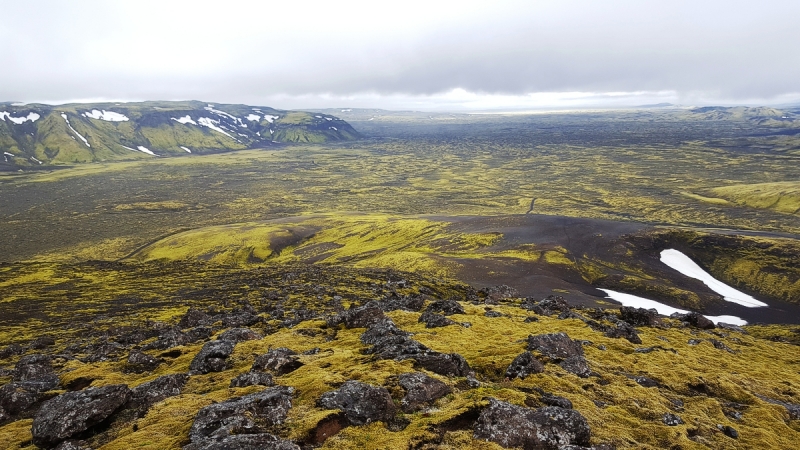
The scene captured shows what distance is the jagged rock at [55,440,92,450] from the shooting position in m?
13.5

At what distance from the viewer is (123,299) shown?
57.1 metres

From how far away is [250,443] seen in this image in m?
11.6

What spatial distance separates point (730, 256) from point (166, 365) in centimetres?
9367

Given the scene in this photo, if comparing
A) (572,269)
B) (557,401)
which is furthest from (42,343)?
(572,269)

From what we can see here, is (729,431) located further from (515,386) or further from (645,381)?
(515,386)

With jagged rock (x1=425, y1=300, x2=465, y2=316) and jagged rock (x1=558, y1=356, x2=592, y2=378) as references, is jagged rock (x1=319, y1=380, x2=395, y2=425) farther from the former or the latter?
jagged rock (x1=425, y1=300, x2=465, y2=316)

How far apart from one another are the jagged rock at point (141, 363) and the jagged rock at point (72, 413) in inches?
336

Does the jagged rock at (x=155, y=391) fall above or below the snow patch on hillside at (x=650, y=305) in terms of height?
above

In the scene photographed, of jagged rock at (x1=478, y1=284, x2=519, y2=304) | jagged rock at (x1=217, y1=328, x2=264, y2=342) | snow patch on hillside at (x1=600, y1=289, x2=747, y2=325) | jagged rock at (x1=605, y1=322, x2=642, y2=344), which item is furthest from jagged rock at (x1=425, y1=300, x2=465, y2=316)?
snow patch on hillside at (x1=600, y1=289, x2=747, y2=325)

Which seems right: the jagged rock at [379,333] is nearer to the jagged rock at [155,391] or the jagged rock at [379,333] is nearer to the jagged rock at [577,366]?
the jagged rock at [577,366]

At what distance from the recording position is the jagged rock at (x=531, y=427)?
12.6m

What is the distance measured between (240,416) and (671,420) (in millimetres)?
15950

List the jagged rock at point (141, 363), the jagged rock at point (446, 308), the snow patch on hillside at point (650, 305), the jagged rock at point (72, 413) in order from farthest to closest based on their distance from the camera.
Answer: the snow patch on hillside at point (650, 305), the jagged rock at point (446, 308), the jagged rock at point (141, 363), the jagged rock at point (72, 413)

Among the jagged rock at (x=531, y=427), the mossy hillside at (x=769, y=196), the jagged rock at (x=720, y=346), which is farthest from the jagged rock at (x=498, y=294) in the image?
the mossy hillside at (x=769, y=196)
